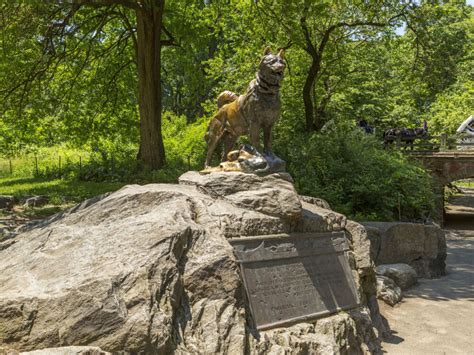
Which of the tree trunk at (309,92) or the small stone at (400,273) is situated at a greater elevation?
the tree trunk at (309,92)

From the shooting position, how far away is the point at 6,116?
17.7 m

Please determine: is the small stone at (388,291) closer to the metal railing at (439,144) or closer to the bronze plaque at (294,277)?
the bronze plaque at (294,277)

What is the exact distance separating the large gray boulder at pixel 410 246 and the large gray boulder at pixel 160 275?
4.16m

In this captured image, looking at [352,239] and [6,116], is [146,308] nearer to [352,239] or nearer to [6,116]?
[352,239]

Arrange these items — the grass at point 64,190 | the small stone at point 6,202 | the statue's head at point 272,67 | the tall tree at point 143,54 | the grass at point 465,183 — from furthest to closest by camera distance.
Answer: the grass at point 465,183 < the tall tree at point 143,54 < the grass at point 64,190 < the small stone at point 6,202 < the statue's head at point 272,67

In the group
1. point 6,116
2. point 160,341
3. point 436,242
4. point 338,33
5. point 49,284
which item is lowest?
point 436,242

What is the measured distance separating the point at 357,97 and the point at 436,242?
18.4m

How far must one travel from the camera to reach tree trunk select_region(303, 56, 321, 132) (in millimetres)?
18438

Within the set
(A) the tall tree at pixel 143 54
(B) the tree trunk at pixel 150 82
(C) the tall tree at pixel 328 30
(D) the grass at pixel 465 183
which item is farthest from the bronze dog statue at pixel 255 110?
(D) the grass at pixel 465 183

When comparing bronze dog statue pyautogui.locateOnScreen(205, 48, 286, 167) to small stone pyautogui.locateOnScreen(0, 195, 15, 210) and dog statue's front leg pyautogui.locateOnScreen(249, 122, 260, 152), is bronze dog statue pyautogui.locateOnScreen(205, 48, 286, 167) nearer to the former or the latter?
dog statue's front leg pyautogui.locateOnScreen(249, 122, 260, 152)

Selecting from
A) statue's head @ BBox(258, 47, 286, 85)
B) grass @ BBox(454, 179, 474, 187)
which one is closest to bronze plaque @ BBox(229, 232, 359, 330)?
statue's head @ BBox(258, 47, 286, 85)

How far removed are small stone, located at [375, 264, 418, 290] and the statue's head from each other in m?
5.06

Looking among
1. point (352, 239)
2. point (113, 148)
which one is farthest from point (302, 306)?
point (113, 148)

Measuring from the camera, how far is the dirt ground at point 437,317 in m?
6.52
